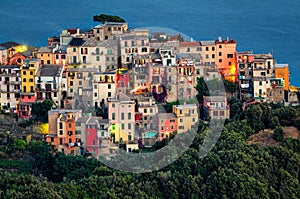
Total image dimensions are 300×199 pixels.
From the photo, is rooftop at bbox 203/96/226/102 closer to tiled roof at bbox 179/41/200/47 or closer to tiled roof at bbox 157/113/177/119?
tiled roof at bbox 157/113/177/119

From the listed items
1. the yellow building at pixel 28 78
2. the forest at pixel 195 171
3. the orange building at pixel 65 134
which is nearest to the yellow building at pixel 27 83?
the yellow building at pixel 28 78

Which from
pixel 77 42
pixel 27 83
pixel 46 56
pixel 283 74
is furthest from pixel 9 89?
pixel 283 74

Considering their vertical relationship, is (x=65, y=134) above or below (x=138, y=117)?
below

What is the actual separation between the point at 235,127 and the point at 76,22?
68.1ft

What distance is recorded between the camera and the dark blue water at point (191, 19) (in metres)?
56.2

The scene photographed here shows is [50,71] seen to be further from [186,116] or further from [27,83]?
[186,116]

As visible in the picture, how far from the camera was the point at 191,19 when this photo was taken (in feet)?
203

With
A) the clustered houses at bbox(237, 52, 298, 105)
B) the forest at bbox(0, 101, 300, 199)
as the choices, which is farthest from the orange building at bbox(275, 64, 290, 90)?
the forest at bbox(0, 101, 300, 199)

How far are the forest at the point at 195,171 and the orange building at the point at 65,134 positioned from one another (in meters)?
0.43

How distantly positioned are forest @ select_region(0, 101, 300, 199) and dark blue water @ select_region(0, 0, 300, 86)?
1188 centimetres

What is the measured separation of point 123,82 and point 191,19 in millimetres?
21086

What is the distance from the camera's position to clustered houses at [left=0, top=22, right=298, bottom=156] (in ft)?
131

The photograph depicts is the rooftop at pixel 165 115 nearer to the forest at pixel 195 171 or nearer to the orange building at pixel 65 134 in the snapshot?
the forest at pixel 195 171

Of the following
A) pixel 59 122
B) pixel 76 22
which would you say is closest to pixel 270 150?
pixel 59 122
